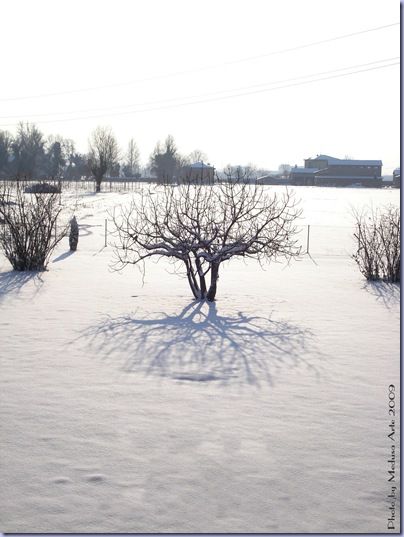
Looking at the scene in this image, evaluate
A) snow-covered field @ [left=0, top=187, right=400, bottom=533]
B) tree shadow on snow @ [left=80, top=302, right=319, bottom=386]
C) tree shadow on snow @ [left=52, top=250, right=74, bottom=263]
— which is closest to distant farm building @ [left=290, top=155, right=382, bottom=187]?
tree shadow on snow @ [left=52, top=250, right=74, bottom=263]

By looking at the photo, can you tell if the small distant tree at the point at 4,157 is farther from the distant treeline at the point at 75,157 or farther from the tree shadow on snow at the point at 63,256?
the tree shadow on snow at the point at 63,256

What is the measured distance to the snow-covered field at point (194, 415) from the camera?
13.8 feet

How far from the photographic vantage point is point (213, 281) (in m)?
11.7

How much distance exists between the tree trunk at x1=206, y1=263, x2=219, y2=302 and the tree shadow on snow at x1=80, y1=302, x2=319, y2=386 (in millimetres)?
1027

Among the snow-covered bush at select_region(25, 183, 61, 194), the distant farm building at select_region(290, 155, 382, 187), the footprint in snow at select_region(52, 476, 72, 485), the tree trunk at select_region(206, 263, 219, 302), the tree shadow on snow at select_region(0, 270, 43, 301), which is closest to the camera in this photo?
the footprint in snow at select_region(52, 476, 72, 485)

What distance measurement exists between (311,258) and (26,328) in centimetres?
1221

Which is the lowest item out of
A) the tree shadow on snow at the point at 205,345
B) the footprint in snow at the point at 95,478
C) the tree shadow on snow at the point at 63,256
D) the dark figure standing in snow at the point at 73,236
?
the footprint in snow at the point at 95,478

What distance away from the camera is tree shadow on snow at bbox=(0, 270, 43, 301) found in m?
12.8

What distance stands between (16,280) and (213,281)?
5039 millimetres

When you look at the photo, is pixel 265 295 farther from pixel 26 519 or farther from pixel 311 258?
pixel 26 519

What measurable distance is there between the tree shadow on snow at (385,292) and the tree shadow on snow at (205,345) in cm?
330

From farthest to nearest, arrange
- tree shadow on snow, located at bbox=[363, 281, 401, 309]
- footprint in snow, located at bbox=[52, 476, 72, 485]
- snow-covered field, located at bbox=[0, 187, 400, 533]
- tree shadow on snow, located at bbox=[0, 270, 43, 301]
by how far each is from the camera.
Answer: tree shadow on snow, located at bbox=[0, 270, 43, 301] → tree shadow on snow, located at bbox=[363, 281, 401, 309] → footprint in snow, located at bbox=[52, 476, 72, 485] → snow-covered field, located at bbox=[0, 187, 400, 533]

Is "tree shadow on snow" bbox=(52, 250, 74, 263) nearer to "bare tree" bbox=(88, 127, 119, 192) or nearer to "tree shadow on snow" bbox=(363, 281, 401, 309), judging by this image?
"tree shadow on snow" bbox=(363, 281, 401, 309)

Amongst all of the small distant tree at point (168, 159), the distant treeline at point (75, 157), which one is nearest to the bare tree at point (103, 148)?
the distant treeline at point (75, 157)
